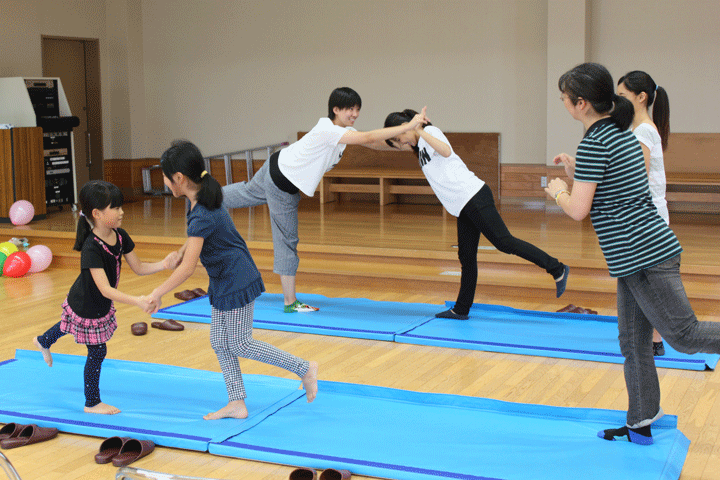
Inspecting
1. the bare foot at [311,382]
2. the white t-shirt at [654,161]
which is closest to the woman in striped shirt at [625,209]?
the white t-shirt at [654,161]

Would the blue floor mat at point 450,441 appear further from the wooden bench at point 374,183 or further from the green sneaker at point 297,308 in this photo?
the wooden bench at point 374,183

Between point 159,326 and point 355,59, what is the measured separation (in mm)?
5561

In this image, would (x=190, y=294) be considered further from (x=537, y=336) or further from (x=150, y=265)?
(x=537, y=336)

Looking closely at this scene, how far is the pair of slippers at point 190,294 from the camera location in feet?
17.7

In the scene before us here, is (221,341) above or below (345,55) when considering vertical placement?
below

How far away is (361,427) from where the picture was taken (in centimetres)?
297

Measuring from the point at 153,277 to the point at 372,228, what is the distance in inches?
79.8

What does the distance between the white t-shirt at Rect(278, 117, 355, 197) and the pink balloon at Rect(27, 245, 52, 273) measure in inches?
115

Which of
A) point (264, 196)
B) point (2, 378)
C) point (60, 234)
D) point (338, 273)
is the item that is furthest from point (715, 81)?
point (2, 378)

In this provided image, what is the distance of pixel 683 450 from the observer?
106 inches

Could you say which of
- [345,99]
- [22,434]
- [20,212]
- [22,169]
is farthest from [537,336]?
[22,169]

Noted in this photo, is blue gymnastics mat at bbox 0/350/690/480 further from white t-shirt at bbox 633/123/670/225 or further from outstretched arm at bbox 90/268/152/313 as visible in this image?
white t-shirt at bbox 633/123/670/225

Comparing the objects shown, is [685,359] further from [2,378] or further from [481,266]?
[2,378]

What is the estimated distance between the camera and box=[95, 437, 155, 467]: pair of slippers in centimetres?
276
